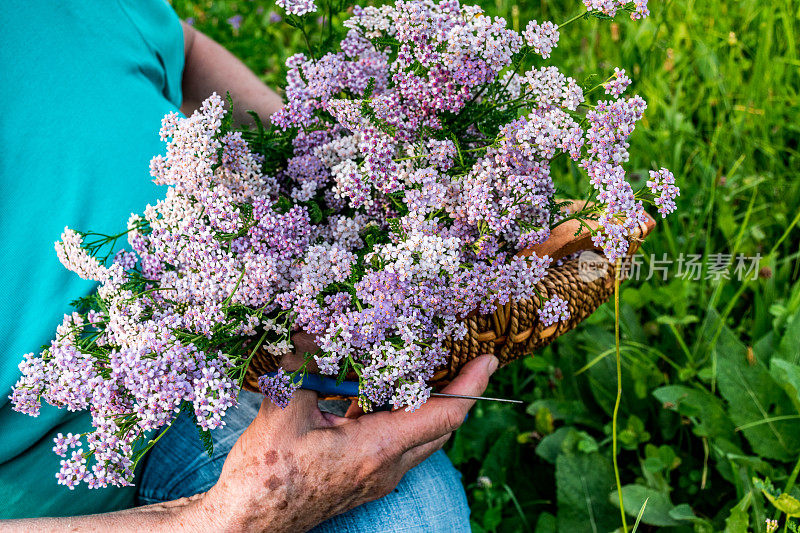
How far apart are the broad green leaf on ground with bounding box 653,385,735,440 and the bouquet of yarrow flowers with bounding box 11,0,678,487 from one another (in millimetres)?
833

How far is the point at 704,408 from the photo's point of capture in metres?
1.68

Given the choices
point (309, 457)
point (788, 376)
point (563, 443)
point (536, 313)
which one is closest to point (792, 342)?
point (788, 376)

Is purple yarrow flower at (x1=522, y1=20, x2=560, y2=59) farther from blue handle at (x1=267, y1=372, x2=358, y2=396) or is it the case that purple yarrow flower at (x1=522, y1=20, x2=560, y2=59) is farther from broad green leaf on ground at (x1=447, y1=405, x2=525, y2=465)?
broad green leaf on ground at (x1=447, y1=405, x2=525, y2=465)

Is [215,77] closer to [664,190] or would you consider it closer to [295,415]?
[295,415]

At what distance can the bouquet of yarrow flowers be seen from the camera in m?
0.91

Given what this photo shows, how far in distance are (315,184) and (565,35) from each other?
2.32 metres

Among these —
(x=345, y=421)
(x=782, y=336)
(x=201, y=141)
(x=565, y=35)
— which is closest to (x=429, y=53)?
(x=201, y=141)

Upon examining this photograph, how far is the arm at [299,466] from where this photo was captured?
1091mm

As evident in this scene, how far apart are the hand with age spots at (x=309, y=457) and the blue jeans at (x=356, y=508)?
0.19 metres

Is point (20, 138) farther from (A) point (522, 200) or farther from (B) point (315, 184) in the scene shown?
(A) point (522, 200)

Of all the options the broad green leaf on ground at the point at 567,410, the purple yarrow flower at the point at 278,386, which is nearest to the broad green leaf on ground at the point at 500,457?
the broad green leaf on ground at the point at 567,410

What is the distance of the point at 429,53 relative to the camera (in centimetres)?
96

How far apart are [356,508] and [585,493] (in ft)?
2.25

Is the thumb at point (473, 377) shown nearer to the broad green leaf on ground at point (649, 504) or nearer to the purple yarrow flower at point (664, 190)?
the purple yarrow flower at point (664, 190)
